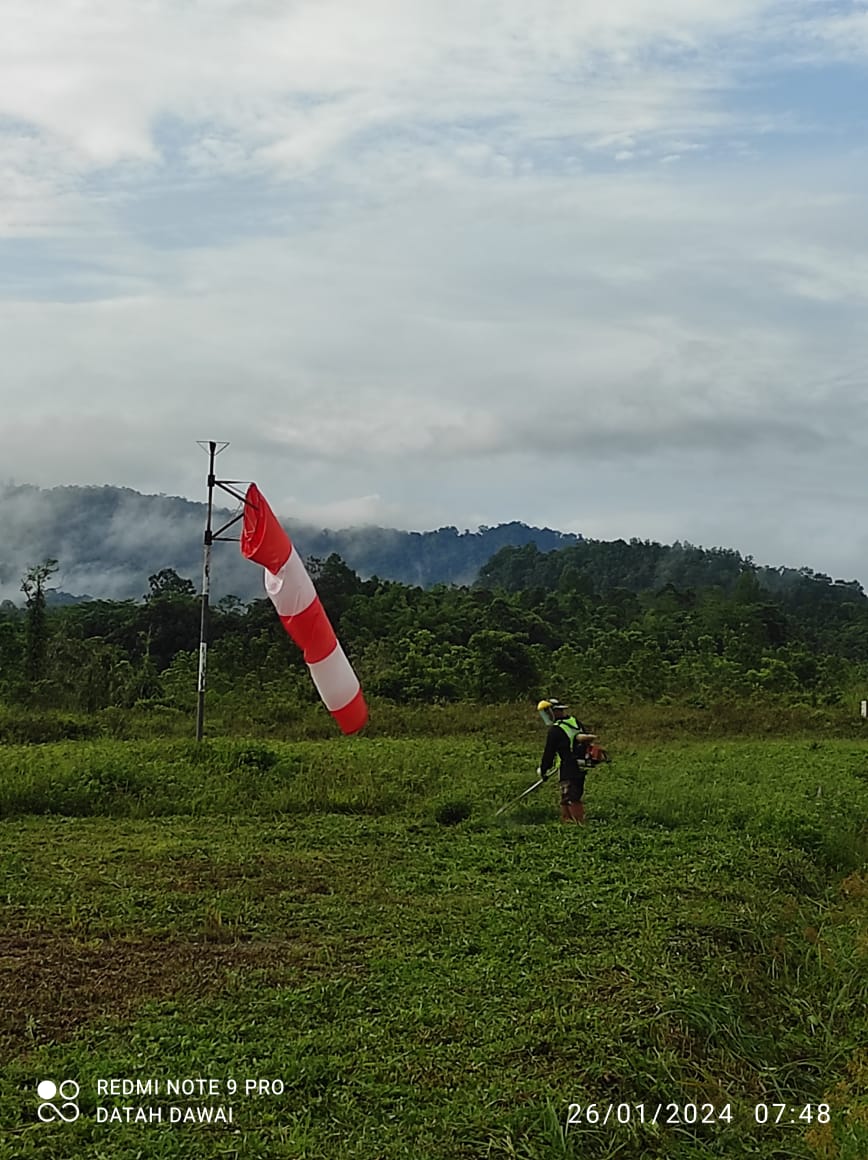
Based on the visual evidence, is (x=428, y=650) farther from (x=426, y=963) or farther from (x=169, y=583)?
(x=426, y=963)

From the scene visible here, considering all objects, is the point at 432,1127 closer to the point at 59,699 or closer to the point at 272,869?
the point at 272,869

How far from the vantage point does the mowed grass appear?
15.7 feet

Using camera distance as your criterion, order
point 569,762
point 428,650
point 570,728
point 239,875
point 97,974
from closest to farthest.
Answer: point 97,974 → point 239,875 → point 569,762 → point 570,728 → point 428,650

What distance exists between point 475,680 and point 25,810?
13457mm

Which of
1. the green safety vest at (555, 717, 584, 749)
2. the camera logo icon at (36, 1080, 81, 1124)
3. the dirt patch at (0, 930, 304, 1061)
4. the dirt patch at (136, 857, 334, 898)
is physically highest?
the green safety vest at (555, 717, 584, 749)

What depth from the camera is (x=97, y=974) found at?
632 centimetres

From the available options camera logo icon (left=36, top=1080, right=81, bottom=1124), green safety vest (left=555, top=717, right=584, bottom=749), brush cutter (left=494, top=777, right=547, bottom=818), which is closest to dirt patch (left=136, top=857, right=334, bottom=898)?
brush cutter (left=494, top=777, right=547, bottom=818)

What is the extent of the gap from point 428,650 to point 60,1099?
21297 millimetres

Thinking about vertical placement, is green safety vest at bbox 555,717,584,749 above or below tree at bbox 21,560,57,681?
below

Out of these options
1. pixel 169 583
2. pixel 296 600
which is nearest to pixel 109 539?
pixel 169 583

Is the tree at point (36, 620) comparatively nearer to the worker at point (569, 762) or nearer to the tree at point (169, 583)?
the tree at point (169, 583)

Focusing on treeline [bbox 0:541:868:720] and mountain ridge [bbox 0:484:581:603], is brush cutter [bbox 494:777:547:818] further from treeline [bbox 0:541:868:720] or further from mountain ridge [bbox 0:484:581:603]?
mountain ridge [bbox 0:484:581:603]

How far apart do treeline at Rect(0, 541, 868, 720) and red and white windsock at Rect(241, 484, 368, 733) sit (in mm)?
7852

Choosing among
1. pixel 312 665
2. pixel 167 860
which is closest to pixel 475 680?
pixel 312 665
